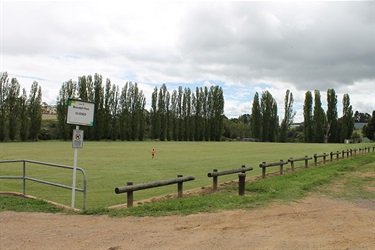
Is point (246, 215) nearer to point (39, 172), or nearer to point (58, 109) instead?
point (39, 172)

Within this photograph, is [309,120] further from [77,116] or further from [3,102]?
[77,116]

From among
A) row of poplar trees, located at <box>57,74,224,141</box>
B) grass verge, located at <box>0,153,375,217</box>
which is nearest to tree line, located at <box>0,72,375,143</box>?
row of poplar trees, located at <box>57,74,224,141</box>

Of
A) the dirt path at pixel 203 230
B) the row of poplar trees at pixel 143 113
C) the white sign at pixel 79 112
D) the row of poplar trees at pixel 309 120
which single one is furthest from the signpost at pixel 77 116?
the row of poplar trees at pixel 309 120

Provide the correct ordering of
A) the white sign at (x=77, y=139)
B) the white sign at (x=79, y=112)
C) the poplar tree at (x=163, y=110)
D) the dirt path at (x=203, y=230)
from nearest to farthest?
1. the dirt path at (x=203, y=230)
2. the white sign at (x=79, y=112)
3. the white sign at (x=77, y=139)
4. the poplar tree at (x=163, y=110)

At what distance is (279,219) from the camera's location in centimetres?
655

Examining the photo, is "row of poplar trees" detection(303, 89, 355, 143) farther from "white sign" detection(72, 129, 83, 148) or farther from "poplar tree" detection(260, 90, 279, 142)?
"white sign" detection(72, 129, 83, 148)

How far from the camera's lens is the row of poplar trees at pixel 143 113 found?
76.9 metres

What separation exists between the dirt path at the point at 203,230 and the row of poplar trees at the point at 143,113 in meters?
65.9

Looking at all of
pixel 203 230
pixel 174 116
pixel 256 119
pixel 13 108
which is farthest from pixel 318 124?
pixel 203 230

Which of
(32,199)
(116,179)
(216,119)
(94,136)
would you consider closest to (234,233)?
(32,199)

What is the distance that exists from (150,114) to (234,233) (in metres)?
82.8

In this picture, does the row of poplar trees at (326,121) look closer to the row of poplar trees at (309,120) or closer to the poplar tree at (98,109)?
the row of poplar trees at (309,120)

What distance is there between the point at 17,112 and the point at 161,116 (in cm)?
3458

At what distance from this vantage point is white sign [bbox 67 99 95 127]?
7703mm
